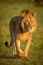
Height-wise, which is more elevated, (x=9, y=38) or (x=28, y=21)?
(x=28, y=21)

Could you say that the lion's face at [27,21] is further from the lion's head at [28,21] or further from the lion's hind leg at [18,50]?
the lion's hind leg at [18,50]

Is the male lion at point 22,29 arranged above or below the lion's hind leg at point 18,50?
above

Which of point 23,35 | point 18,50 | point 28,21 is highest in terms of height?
point 28,21

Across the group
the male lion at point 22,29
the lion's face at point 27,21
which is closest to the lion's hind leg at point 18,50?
the male lion at point 22,29

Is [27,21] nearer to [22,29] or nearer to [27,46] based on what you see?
[22,29]

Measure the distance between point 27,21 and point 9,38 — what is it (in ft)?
0.61

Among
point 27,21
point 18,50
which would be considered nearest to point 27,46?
point 18,50

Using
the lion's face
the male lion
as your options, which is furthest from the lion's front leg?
the lion's face

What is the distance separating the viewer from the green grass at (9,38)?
1238mm

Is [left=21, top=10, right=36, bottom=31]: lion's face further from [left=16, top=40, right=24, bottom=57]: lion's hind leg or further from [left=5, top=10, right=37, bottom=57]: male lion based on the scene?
[left=16, top=40, right=24, bottom=57]: lion's hind leg

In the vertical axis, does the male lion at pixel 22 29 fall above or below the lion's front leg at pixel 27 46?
above

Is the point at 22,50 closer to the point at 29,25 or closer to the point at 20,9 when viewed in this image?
the point at 29,25

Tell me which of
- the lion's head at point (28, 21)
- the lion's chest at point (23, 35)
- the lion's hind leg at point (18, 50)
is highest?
the lion's head at point (28, 21)

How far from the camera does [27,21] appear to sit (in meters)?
1.26
